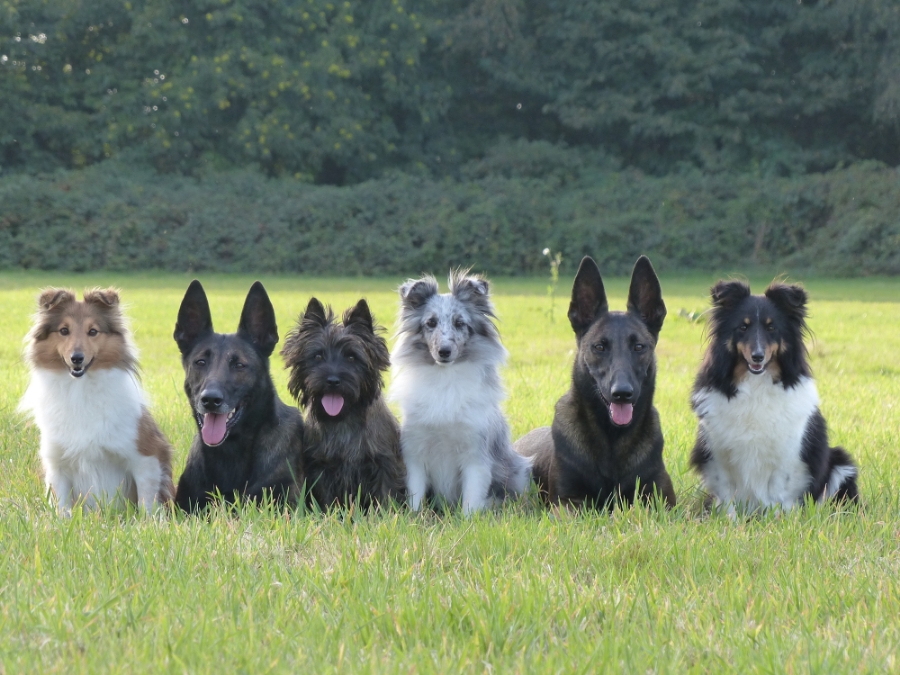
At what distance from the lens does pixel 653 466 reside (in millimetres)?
5516

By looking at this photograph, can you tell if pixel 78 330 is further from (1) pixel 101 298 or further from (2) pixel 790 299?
(2) pixel 790 299

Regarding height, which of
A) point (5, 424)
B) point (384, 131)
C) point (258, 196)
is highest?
point (384, 131)

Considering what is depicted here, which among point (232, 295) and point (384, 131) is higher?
point (384, 131)

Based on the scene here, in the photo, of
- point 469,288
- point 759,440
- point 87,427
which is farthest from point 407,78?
point 759,440

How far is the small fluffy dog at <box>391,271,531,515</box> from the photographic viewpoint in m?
5.70

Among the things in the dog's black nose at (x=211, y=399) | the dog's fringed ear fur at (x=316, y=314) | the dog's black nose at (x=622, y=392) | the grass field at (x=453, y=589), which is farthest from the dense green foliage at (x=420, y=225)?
the dog's black nose at (x=622, y=392)

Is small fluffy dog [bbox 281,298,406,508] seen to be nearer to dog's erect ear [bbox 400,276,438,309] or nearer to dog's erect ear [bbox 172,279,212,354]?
dog's erect ear [bbox 400,276,438,309]

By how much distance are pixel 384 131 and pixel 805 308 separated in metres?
32.4

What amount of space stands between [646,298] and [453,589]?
2.25m

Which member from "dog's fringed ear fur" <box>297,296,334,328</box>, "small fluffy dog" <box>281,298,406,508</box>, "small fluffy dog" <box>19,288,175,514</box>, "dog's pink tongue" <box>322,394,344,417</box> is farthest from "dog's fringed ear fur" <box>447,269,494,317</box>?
"small fluffy dog" <box>19,288,175,514</box>

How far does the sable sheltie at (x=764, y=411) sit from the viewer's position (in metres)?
5.53

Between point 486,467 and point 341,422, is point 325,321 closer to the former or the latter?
point 341,422

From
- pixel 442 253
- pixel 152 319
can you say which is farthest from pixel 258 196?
A: pixel 152 319

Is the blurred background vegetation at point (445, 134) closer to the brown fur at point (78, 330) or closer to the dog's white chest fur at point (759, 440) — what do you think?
the brown fur at point (78, 330)
